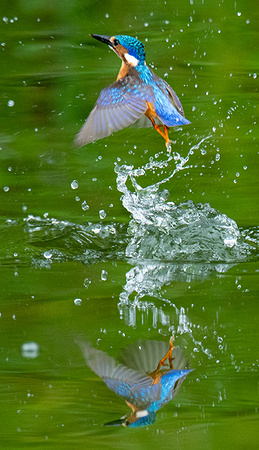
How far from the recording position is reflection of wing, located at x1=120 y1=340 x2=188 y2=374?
2.30 metres

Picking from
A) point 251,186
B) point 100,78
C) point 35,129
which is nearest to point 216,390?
point 251,186

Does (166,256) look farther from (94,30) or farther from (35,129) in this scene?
(94,30)

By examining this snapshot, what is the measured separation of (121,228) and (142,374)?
1.60 meters

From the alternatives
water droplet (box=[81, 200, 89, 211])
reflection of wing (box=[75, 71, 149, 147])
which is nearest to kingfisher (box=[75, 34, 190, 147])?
reflection of wing (box=[75, 71, 149, 147])

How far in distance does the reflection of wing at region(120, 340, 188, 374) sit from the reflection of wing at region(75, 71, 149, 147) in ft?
2.36

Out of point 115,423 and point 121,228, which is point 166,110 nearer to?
point 121,228

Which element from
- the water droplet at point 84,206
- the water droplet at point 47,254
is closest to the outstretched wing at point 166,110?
the water droplet at point 47,254

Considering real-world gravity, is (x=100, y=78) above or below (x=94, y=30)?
below

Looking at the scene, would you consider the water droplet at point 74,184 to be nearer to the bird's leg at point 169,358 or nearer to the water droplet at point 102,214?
the water droplet at point 102,214

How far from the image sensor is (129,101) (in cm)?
299

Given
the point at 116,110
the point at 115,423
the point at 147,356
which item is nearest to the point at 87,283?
the point at 116,110

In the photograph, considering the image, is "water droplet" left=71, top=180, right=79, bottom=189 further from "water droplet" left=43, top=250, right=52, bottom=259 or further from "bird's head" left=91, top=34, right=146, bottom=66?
"bird's head" left=91, top=34, right=146, bottom=66

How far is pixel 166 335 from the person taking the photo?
2.51 metres

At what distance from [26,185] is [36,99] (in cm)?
92
